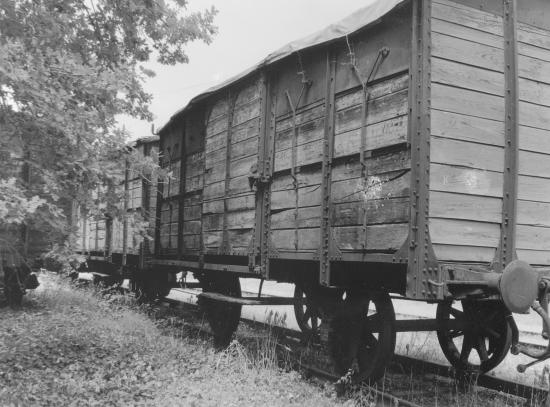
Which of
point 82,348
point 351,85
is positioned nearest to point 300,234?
point 351,85

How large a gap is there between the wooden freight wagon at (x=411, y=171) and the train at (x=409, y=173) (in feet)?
0.04

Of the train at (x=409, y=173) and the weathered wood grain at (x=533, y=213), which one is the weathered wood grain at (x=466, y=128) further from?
the weathered wood grain at (x=533, y=213)

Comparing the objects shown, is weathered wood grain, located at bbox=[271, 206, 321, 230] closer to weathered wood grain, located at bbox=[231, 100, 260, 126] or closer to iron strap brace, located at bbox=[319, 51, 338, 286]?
iron strap brace, located at bbox=[319, 51, 338, 286]

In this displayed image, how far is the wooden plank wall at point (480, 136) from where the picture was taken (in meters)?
4.42

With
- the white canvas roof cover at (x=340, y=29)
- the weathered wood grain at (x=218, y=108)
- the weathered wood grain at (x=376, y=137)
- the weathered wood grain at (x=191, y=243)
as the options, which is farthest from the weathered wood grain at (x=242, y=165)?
the weathered wood grain at (x=376, y=137)

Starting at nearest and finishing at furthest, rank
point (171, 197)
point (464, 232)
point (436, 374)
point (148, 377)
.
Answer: point (464, 232), point (148, 377), point (436, 374), point (171, 197)

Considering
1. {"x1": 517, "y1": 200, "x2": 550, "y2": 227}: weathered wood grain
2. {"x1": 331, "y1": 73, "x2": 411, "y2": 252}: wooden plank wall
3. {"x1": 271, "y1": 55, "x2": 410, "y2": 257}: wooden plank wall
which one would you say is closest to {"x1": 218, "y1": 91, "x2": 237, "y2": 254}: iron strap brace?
{"x1": 271, "y1": 55, "x2": 410, "y2": 257}: wooden plank wall

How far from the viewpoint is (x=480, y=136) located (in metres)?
4.62

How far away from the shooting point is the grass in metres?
4.59

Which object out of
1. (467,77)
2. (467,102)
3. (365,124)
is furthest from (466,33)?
(365,124)

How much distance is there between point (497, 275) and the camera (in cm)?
429

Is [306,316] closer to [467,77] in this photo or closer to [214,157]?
[214,157]

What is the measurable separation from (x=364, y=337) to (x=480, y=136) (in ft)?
7.40

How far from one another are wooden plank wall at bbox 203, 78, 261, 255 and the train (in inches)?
5.9
